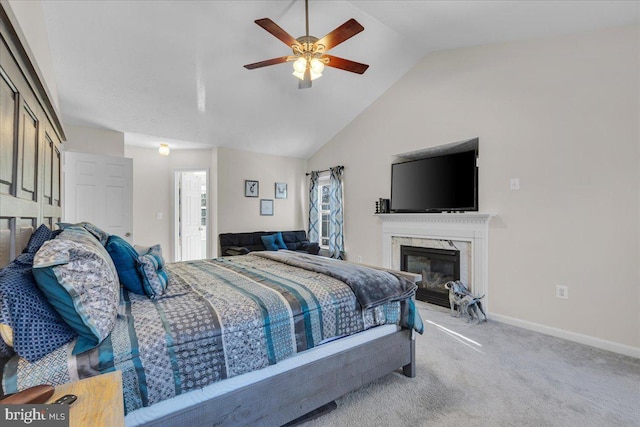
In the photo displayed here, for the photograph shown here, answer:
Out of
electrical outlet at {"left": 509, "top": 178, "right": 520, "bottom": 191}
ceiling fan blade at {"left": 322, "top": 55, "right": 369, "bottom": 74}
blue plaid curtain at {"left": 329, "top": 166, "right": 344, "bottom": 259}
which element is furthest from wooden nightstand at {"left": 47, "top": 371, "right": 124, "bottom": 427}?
blue plaid curtain at {"left": 329, "top": 166, "right": 344, "bottom": 259}

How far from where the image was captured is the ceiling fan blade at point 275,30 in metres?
2.24

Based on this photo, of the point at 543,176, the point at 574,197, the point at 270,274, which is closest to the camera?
the point at 270,274

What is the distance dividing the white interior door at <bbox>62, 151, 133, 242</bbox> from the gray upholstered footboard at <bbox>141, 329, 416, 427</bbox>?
3.60 metres

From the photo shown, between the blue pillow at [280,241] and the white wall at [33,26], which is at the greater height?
the white wall at [33,26]

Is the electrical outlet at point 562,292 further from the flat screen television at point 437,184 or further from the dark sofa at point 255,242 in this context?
the dark sofa at point 255,242

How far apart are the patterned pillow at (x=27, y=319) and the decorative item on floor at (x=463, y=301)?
3376 mm

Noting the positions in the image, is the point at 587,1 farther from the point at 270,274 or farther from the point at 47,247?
the point at 47,247

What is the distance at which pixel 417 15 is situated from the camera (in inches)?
119

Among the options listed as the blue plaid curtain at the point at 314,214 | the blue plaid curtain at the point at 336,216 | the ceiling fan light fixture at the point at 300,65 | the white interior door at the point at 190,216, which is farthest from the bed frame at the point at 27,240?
the blue plaid curtain at the point at 314,214

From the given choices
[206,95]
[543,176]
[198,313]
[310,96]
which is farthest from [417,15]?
[198,313]

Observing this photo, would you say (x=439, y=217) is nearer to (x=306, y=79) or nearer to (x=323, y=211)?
(x=306, y=79)

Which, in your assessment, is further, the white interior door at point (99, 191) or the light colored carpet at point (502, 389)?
the white interior door at point (99, 191)

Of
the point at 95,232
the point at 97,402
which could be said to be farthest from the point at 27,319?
the point at 95,232

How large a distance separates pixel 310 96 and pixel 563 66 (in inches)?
115
